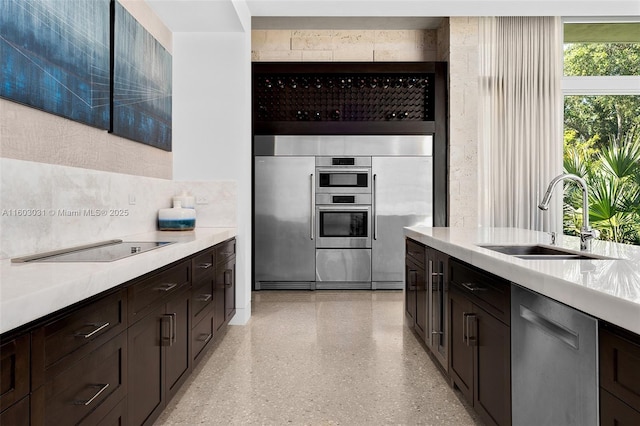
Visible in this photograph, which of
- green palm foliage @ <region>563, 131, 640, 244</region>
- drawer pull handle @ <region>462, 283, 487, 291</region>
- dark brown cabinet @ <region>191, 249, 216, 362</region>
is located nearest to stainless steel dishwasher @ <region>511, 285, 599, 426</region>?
drawer pull handle @ <region>462, 283, 487, 291</region>

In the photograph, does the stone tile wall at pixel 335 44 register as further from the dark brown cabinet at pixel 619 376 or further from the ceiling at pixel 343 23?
the dark brown cabinet at pixel 619 376

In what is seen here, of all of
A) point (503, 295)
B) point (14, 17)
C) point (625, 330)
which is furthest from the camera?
point (14, 17)

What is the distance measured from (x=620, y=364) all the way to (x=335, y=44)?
17.5 feet

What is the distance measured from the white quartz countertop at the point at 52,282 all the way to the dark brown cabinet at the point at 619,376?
4.38 feet

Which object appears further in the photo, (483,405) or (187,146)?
(187,146)

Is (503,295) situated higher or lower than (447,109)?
lower

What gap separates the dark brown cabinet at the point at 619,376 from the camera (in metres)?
1.01

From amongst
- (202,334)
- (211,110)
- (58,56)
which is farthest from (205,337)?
(211,110)

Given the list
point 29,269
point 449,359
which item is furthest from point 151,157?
point 449,359

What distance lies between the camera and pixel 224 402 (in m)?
2.44

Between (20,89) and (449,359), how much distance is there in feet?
8.07

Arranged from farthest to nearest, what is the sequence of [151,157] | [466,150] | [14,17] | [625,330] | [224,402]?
[466,150]
[151,157]
[224,402]
[14,17]
[625,330]

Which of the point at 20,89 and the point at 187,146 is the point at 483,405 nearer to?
the point at 20,89

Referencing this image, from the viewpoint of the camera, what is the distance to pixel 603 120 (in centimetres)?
565
